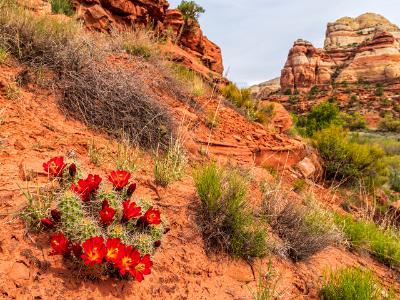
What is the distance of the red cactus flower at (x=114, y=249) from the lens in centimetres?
203

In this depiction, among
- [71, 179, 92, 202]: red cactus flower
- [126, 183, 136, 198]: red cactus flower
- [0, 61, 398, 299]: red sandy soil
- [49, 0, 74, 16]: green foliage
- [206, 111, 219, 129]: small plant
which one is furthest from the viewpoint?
[49, 0, 74, 16]: green foliage

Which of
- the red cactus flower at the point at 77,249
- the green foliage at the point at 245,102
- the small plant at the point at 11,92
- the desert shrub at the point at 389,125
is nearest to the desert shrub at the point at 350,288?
the red cactus flower at the point at 77,249

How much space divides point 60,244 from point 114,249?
12.3 inches

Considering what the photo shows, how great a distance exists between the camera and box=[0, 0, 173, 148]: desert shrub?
4.52 m

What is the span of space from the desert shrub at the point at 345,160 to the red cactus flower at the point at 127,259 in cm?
850

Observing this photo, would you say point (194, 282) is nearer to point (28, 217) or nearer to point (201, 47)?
point (28, 217)

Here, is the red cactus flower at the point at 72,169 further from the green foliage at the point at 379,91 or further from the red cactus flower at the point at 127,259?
the green foliage at the point at 379,91

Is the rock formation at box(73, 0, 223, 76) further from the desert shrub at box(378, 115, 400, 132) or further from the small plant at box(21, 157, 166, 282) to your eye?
the desert shrub at box(378, 115, 400, 132)

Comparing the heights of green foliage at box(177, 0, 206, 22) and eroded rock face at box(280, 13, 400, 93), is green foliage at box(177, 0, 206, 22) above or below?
below

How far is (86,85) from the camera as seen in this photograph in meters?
4.61

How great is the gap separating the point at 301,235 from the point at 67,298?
248cm

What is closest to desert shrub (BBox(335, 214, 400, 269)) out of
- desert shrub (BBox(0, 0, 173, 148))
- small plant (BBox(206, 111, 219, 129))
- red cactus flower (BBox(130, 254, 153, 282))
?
desert shrub (BBox(0, 0, 173, 148))

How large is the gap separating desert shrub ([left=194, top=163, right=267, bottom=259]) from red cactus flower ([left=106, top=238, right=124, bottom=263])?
3.76 ft

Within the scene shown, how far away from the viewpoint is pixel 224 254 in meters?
3.05
